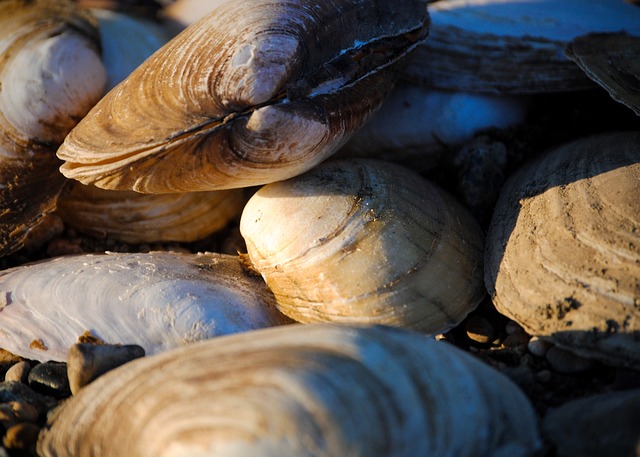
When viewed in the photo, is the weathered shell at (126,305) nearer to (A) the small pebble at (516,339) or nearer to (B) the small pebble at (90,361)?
(B) the small pebble at (90,361)

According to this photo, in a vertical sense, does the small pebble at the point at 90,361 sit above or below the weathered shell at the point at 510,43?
below

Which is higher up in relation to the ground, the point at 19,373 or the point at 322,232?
the point at 322,232

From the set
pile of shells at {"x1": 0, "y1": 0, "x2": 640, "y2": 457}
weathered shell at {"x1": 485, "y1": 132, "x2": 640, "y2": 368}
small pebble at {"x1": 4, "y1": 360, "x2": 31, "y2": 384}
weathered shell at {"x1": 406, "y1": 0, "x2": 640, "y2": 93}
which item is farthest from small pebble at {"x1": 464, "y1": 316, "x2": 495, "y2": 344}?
A: small pebble at {"x1": 4, "y1": 360, "x2": 31, "y2": 384}

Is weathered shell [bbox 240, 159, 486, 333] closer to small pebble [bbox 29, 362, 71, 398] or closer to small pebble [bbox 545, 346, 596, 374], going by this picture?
small pebble [bbox 545, 346, 596, 374]

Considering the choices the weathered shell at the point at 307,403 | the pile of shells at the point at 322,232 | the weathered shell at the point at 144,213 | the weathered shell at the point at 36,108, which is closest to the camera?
the weathered shell at the point at 307,403

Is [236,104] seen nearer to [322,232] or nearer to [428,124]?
[322,232]

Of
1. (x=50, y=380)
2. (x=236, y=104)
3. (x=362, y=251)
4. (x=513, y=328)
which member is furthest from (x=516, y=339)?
(x=50, y=380)

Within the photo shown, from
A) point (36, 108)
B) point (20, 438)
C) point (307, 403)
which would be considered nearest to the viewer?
point (307, 403)


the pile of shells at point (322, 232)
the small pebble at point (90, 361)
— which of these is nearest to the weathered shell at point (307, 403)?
the pile of shells at point (322, 232)
